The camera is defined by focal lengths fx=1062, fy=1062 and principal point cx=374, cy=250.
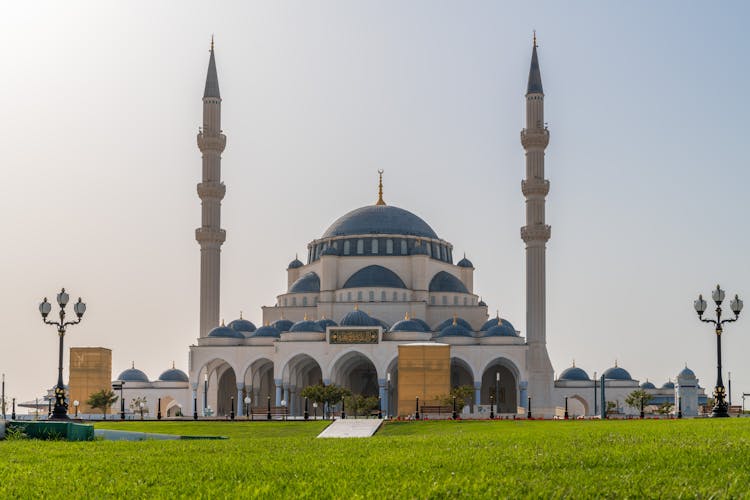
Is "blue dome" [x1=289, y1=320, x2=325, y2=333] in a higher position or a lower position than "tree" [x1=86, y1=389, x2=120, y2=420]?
higher

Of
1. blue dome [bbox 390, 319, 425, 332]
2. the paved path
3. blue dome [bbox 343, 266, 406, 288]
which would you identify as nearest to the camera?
the paved path

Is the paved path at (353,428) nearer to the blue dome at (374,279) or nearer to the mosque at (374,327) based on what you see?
the mosque at (374,327)

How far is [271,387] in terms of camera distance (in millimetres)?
63094

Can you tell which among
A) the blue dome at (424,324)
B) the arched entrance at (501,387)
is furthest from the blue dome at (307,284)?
the arched entrance at (501,387)

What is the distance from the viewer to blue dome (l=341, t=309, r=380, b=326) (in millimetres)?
57094

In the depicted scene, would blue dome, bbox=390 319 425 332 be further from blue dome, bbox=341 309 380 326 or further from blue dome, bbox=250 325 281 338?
blue dome, bbox=250 325 281 338

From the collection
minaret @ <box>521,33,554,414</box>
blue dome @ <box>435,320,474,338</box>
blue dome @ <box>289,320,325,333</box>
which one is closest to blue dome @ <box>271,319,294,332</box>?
blue dome @ <box>289,320,325,333</box>

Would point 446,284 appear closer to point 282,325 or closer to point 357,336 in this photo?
point 357,336

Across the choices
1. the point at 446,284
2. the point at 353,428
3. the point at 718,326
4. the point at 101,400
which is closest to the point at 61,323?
the point at 353,428

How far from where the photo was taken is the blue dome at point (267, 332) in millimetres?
60250

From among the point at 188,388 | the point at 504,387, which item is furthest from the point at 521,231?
the point at 188,388

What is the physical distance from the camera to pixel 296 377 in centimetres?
5978

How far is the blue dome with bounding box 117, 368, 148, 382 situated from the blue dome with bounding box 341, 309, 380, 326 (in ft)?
47.3

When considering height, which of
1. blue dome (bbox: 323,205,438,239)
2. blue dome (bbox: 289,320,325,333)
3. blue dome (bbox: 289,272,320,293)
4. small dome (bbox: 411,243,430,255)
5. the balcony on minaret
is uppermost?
the balcony on minaret
